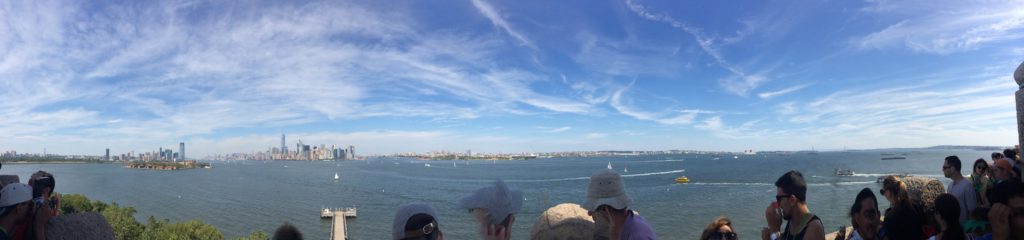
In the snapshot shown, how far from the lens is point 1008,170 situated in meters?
5.28

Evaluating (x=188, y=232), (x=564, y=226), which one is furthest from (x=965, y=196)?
(x=188, y=232)

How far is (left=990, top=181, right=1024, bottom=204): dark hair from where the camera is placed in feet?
11.0

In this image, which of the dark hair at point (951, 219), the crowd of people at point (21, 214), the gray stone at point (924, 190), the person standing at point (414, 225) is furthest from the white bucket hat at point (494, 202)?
the gray stone at point (924, 190)

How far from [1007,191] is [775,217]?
152 cm

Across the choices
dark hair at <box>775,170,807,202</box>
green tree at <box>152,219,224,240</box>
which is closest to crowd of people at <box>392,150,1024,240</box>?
dark hair at <box>775,170,807,202</box>

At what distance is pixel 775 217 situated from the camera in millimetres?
4012

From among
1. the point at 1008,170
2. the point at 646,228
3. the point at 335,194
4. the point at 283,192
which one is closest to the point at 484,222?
the point at 646,228

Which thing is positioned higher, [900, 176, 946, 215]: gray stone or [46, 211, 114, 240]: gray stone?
[46, 211, 114, 240]: gray stone

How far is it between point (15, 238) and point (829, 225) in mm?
47213

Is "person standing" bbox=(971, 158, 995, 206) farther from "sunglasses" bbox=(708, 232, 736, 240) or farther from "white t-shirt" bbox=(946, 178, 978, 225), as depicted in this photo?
"sunglasses" bbox=(708, 232, 736, 240)

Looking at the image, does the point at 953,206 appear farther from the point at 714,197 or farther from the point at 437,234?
the point at 714,197

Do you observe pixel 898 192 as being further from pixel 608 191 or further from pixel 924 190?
pixel 608 191

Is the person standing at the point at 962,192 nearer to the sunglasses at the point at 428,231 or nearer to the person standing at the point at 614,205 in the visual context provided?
the person standing at the point at 614,205

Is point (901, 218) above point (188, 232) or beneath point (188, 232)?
above
